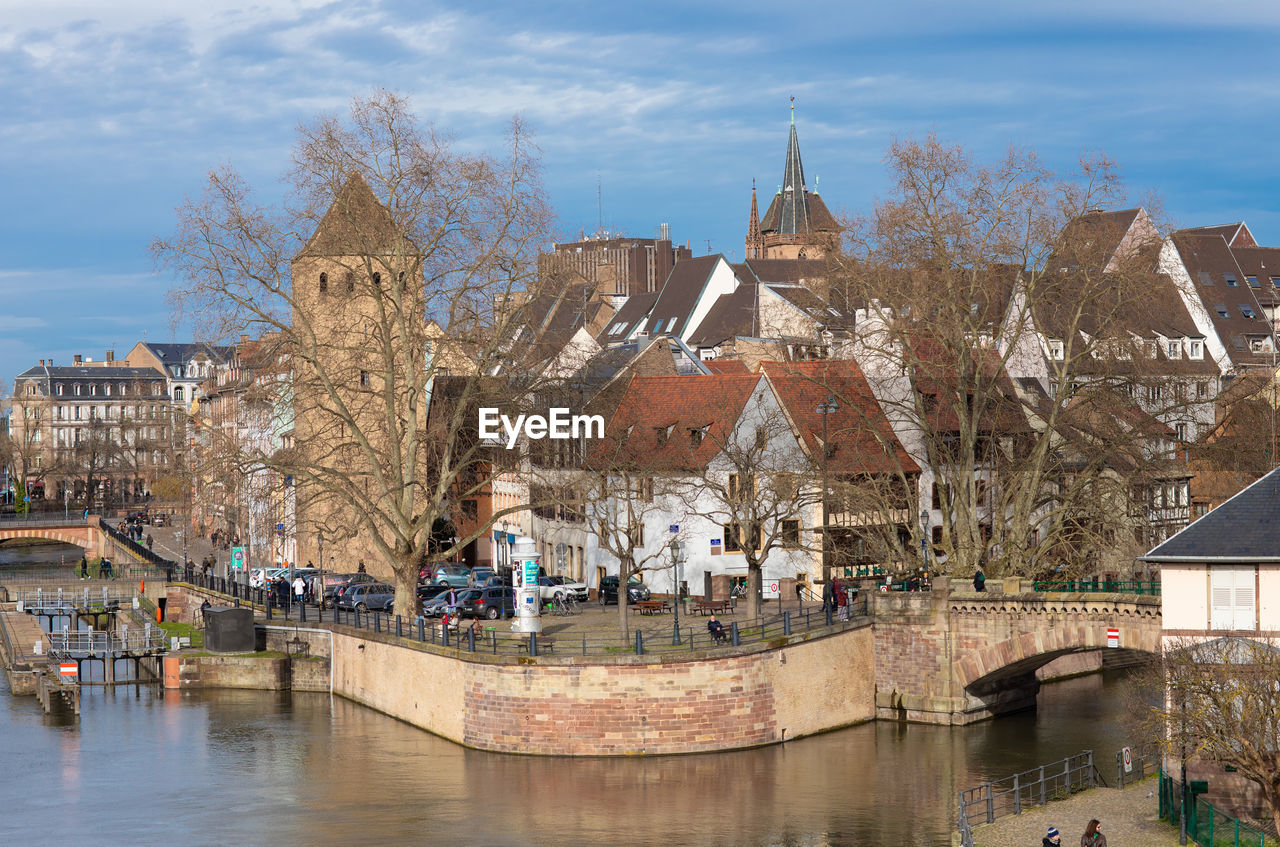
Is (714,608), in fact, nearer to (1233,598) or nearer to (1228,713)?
(1233,598)

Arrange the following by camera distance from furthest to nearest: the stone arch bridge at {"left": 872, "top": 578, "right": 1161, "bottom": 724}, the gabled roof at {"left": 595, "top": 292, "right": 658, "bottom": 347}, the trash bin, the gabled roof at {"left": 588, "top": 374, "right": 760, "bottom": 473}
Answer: the gabled roof at {"left": 595, "top": 292, "right": 658, "bottom": 347}, the gabled roof at {"left": 588, "top": 374, "right": 760, "bottom": 473}, the trash bin, the stone arch bridge at {"left": 872, "top": 578, "right": 1161, "bottom": 724}

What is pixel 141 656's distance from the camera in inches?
2387

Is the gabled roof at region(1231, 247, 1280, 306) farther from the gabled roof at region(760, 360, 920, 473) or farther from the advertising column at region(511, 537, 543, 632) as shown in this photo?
the advertising column at region(511, 537, 543, 632)

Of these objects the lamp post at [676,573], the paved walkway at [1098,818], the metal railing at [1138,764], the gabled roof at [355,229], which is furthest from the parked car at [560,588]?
the paved walkway at [1098,818]

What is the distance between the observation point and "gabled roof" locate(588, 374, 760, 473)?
6047cm

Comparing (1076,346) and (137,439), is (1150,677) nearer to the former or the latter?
(1076,346)

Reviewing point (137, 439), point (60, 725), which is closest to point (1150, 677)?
point (60, 725)

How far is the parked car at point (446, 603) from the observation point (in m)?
55.6

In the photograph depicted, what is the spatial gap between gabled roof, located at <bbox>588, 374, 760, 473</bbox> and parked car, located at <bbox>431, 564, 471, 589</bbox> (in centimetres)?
898

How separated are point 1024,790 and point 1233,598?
7.04 m

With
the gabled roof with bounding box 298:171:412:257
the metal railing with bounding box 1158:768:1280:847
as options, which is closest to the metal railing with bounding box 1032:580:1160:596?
the metal railing with bounding box 1158:768:1280:847

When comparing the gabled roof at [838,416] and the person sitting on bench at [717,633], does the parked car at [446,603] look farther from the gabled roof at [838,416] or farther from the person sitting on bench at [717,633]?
the person sitting on bench at [717,633]

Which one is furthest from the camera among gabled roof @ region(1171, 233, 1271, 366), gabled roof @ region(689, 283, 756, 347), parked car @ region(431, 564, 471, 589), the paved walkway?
gabled roof @ region(689, 283, 756, 347)

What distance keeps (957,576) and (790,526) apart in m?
10.0
